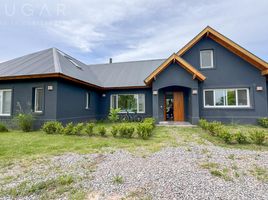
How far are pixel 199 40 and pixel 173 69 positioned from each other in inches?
125

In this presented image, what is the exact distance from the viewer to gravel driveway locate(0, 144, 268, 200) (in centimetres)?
269

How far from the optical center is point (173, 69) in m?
11.1

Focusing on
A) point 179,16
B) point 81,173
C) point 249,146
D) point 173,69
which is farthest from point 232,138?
point 179,16

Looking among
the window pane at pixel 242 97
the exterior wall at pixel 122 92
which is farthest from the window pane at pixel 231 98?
the exterior wall at pixel 122 92

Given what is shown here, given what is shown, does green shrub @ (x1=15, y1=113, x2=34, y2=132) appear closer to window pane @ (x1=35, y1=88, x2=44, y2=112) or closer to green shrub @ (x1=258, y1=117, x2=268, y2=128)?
window pane @ (x1=35, y1=88, x2=44, y2=112)

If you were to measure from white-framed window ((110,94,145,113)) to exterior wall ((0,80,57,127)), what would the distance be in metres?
5.76

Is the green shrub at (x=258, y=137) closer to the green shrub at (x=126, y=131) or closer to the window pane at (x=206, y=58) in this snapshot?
the green shrub at (x=126, y=131)

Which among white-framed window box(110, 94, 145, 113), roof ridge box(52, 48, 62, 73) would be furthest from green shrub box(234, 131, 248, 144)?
roof ridge box(52, 48, 62, 73)

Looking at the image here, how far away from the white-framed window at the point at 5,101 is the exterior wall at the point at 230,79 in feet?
40.4

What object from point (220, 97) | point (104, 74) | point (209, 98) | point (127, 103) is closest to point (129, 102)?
point (127, 103)

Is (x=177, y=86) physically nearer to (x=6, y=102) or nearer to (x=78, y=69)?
(x=78, y=69)

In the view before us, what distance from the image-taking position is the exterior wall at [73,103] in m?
9.40

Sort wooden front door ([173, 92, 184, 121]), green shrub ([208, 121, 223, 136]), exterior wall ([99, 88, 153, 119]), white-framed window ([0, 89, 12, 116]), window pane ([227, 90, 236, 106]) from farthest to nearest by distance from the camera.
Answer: exterior wall ([99, 88, 153, 119]), wooden front door ([173, 92, 184, 121]), window pane ([227, 90, 236, 106]), white-framed window ([0, 89, 12, 116]), green shrub ([208, 121, 223, 136])

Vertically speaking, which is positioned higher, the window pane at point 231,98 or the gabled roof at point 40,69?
the gabled roof at point 40,69
